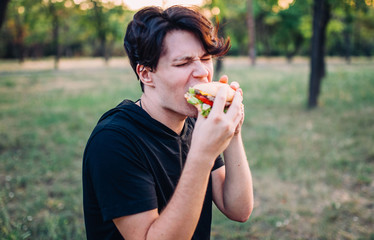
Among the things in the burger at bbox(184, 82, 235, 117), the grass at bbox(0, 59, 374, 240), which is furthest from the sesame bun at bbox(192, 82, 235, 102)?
the grass at bbox(0, 59, 374, 240)

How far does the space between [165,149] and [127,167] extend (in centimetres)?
35

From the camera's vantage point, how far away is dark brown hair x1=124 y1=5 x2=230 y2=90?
1.72 m

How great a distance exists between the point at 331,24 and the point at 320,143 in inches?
515

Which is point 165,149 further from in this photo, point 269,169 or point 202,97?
point 269,169

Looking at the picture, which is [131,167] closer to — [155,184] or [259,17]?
[155,184]

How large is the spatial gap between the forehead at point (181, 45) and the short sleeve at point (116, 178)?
0.56 meters

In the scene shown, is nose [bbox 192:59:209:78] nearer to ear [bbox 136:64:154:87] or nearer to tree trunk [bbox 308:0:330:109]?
ear [bbox 136:64:154:87]

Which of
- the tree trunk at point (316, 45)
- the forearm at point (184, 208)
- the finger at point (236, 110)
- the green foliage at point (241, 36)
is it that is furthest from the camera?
the green foliage at point (241, 36)

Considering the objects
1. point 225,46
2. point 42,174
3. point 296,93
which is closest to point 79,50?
point 296,93

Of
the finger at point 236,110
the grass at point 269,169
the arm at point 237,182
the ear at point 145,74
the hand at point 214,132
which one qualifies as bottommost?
the grass at point 269,169

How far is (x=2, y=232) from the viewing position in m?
3.11

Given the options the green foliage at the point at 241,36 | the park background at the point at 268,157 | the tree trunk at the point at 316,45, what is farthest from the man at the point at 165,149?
the green foliage at the point at 241,36

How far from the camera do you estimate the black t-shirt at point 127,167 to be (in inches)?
55.4

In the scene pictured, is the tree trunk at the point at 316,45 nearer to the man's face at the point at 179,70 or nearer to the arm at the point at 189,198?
the man's face at the point at 179,70
